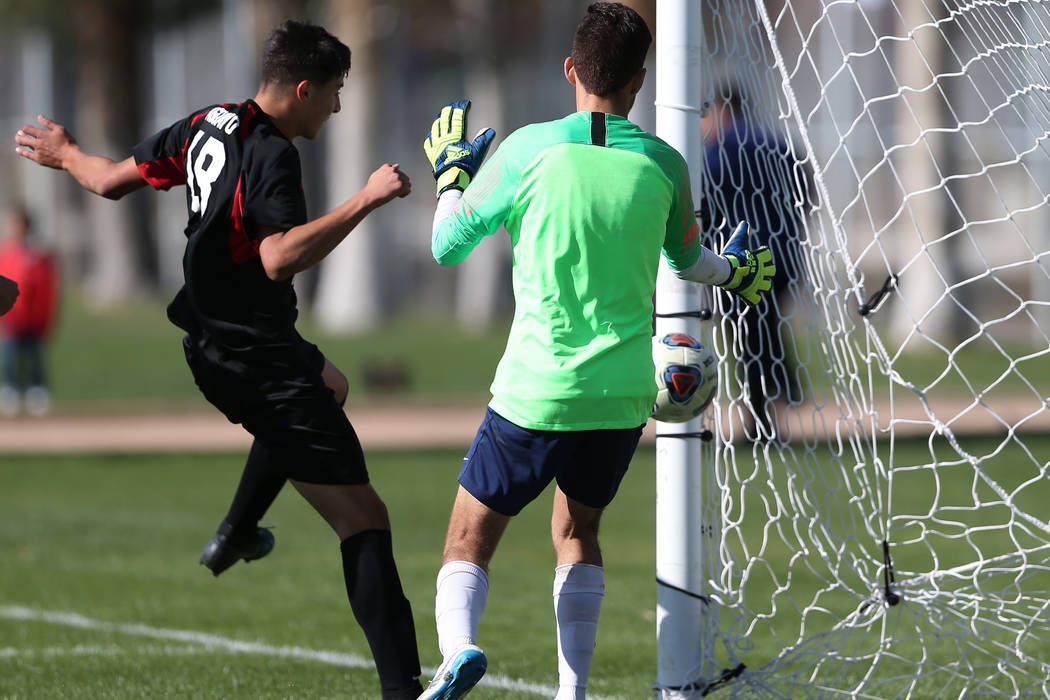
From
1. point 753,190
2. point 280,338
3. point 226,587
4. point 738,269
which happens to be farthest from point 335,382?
point 226,587

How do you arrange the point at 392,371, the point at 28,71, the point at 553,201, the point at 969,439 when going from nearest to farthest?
1. the point at 553,201
2. the point at 969,439
3. the point at 392,371
4. the point at 28,71

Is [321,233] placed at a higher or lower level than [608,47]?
lower

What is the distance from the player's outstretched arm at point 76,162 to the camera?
4613 millimetres

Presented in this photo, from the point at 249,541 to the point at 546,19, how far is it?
3402 centimetres

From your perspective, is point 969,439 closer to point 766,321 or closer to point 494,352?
point 766,321

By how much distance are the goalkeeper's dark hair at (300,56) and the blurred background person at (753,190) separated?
1.42 m

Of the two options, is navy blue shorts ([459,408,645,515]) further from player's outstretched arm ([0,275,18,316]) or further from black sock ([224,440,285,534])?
player's outstretched arm ([0,275,18,316])

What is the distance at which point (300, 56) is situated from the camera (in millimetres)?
4270

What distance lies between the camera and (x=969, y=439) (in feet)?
43.2

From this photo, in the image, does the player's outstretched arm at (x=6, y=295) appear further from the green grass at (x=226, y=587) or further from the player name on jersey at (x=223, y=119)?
the green grass at (x=226, y=587)

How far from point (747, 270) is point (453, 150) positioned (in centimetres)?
101

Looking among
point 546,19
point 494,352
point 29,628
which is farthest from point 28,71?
point 29,628

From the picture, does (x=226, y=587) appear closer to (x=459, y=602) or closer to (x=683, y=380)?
(x=459, y=602)

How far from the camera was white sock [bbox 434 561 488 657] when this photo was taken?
156 inches
